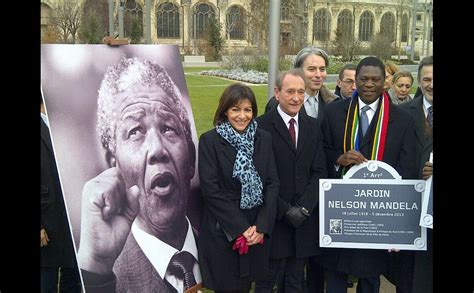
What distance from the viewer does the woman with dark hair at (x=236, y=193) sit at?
3.25 m

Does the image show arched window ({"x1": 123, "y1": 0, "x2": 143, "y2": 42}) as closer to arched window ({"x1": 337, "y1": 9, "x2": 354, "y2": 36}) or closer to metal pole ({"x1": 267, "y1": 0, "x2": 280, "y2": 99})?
arched window ({"x1": 337, "y1": 9, "x2": 354, "y2": 36})

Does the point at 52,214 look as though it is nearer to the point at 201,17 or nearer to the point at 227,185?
the point at 227,185

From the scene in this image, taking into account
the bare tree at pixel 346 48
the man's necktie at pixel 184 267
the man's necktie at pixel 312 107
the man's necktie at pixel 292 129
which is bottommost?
the man's necktie at pixel 184 267

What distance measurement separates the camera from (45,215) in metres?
3.46

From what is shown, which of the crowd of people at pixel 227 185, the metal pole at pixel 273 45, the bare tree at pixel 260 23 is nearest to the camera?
the crowd of people at pixel 227 185

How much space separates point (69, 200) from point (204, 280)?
1.04 meters

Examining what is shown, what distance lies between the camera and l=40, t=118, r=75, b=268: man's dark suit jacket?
11.2 ft

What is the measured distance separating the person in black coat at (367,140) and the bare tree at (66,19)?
21.4m

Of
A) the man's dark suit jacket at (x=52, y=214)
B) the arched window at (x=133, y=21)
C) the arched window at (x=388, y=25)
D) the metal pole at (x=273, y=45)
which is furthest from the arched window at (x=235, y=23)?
the man's dark suit jacket at (x=52, y=214)

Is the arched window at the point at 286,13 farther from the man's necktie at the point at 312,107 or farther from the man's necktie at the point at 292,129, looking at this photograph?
the man's necktie at the point at 292,129

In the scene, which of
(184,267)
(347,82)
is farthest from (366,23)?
(184,267)

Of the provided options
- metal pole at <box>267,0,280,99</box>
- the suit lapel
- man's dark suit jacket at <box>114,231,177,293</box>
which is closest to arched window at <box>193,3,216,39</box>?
metal pole at <box>267,0,280,99</box>
